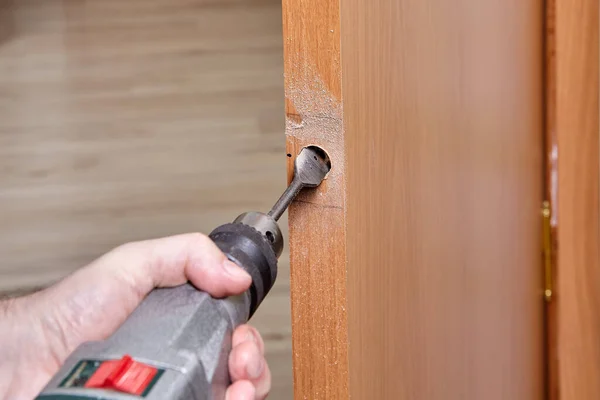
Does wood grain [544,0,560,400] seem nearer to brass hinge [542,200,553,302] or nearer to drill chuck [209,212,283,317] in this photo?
brass hinge [542,200,553,302]

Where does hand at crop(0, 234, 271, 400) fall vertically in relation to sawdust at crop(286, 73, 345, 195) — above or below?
below

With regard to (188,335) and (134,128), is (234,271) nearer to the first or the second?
A: (188,335)

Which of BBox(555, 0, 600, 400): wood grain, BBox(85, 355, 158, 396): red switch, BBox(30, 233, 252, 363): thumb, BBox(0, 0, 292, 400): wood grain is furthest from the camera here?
BBox(0, 0, 292, 400): wood grain

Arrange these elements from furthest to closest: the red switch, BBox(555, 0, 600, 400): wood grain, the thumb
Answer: BBox(555, 0, 600, 400): wood grain < the thumb < the red switch

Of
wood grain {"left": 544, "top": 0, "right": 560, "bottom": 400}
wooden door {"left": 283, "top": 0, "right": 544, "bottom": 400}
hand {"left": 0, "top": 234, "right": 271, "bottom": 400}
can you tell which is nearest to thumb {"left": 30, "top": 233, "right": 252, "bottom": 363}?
hand {"left": 0, "top": 234, "right": 271, "bottom": 400}

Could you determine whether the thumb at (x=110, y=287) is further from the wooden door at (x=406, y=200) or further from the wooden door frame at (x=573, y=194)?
the wooden door frame at (x=573, y=194)

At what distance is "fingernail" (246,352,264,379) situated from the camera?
37 cm

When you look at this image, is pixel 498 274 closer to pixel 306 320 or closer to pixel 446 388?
pixel 446 388

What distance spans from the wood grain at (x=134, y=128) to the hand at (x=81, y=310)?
643 mm

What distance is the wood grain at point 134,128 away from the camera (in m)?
1.08

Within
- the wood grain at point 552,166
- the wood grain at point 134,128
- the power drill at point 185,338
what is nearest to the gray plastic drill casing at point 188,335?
the power drill at point 185,338

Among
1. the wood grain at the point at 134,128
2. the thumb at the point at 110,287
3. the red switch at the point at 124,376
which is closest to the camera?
the red switch at the point at 124,376

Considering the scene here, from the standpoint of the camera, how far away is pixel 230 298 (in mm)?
354

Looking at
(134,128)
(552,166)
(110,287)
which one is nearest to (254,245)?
(110,287)
